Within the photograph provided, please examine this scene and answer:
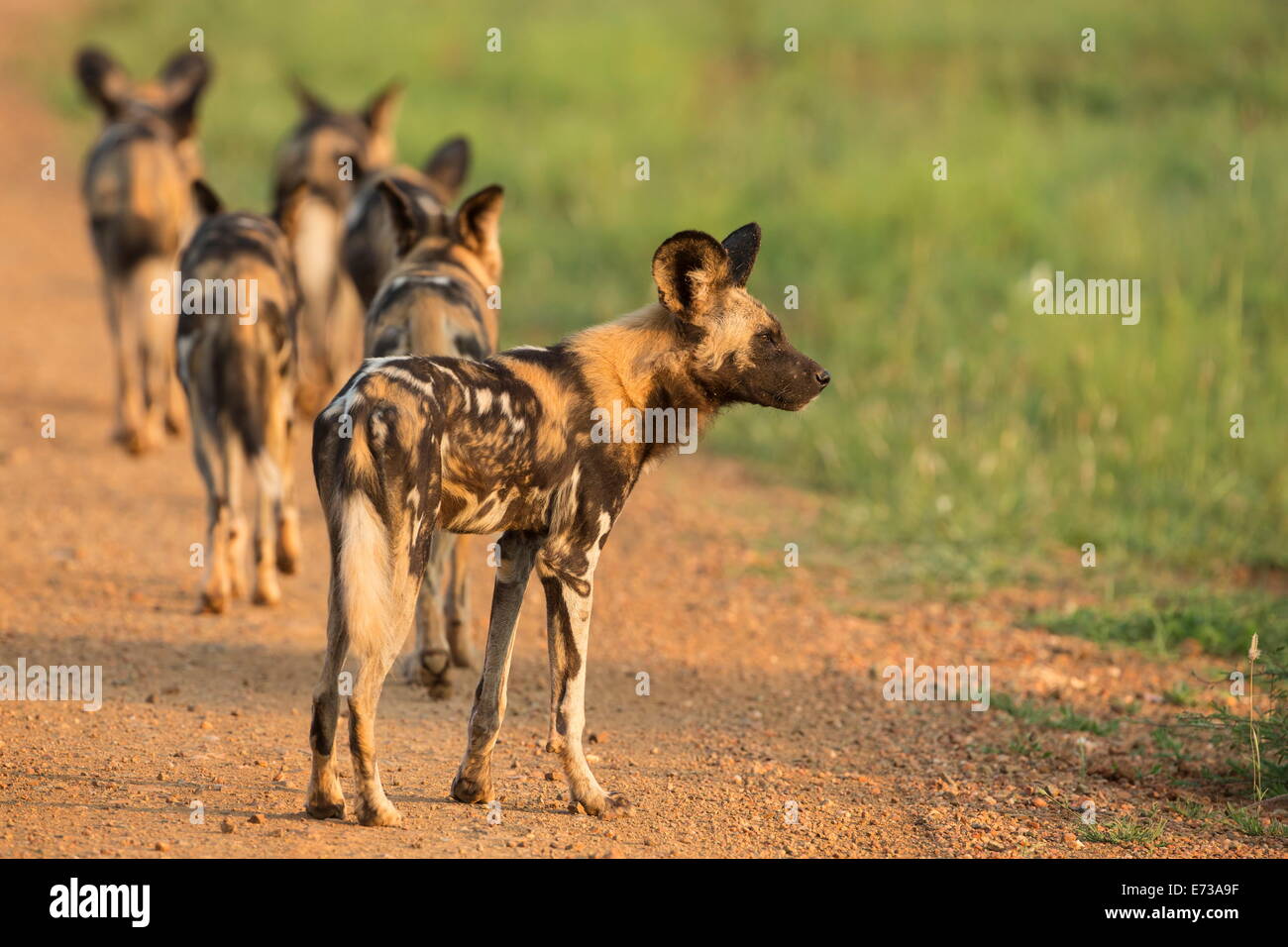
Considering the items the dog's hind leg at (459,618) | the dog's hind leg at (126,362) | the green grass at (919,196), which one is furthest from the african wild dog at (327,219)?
the dog's hind leg at (459,618)

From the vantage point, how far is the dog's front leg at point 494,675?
164 inches

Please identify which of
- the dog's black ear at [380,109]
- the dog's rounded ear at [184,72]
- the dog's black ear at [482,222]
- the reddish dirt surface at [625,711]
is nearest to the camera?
the reddish dirt surface at [625,711]

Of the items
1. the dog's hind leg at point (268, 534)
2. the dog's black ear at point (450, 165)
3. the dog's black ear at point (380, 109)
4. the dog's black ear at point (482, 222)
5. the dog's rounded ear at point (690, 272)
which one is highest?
the dog's black ear at point (380, 109)

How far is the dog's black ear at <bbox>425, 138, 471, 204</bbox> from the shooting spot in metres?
7.35

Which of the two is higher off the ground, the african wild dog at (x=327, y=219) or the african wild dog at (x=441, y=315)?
the african wild dog at (x=327, y=219)

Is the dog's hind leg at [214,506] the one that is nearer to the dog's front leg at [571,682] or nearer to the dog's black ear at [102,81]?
the dog's front leg at [571,682]

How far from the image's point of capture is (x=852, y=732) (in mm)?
5129

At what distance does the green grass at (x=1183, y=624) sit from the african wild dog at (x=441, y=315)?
230 centimetres

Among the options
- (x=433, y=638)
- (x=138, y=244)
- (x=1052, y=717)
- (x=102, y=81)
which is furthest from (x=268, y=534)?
(x=102, y=81)

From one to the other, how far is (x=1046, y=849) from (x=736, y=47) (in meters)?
12.6

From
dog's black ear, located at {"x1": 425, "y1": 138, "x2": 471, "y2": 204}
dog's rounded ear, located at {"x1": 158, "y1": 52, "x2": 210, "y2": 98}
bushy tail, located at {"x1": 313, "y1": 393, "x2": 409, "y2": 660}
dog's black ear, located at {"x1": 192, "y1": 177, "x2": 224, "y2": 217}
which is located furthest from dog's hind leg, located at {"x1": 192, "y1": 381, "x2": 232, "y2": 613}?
dog's rounded ear, located at {"x1": 158, "y1": 52, "x2": 210, "y2": 98}

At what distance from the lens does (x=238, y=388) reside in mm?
5875

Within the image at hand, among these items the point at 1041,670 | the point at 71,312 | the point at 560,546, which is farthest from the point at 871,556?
the point at 71,312

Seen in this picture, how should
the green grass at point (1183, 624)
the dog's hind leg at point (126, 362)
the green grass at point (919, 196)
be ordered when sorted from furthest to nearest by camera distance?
1. the dog's hind leg at point (126, 362)
2. the green grass at point (919, 196)
3. the green grass at point (1183, 624)
